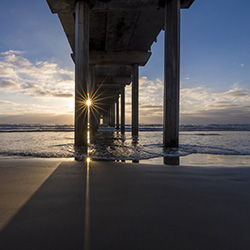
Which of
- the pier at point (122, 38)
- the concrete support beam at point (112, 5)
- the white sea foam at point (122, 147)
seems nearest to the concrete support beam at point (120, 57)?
the pier at point (122, 38)

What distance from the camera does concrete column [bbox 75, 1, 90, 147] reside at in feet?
21.0

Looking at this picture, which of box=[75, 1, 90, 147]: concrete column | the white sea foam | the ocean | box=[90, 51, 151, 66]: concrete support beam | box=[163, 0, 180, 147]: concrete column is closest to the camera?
the ocean

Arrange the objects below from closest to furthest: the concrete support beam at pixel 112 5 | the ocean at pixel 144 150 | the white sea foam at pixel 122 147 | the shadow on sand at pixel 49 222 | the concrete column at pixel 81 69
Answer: the shadow on sand at pixel 49 222 → the ocean at pixel 144 150 → the white sea foam at pixel 122 147 → the concrete column at pixel 81 69 → the concrete support beam at pixel 112 5

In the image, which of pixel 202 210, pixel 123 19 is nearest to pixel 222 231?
pixel 202 210

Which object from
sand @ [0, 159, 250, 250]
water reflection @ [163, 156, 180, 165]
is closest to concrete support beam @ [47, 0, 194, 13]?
water reflection @ [163, 156, 180, 165]

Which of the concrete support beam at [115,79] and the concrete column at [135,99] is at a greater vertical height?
the concrete support beam at [115,79]

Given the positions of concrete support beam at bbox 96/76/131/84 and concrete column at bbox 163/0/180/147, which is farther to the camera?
concrete support beam at bbox 96/76/131/84

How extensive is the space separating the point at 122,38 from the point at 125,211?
12.2m

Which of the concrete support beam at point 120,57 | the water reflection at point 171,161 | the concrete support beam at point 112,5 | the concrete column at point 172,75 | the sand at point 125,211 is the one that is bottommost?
the water reflection at point 171,161

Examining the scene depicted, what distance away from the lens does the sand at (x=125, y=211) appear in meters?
1.04

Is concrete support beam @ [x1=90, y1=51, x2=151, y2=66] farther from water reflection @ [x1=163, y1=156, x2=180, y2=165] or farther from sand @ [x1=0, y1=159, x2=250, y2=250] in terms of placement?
sand @ [x1=0, y1=159, x2=250, y2=250]

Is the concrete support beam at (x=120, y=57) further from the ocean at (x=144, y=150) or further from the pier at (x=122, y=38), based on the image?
the ocean at (x=144, y=150)

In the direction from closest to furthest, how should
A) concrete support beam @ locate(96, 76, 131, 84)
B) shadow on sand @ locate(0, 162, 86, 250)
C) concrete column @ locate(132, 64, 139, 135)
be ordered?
shadow on sand @ locate(0, 162, 86, 250) < concrete column @ locate(132, 64, 139, 135) < concrete support beam @ locate(96, 76, 131, 84)

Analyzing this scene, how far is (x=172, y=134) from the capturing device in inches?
241
